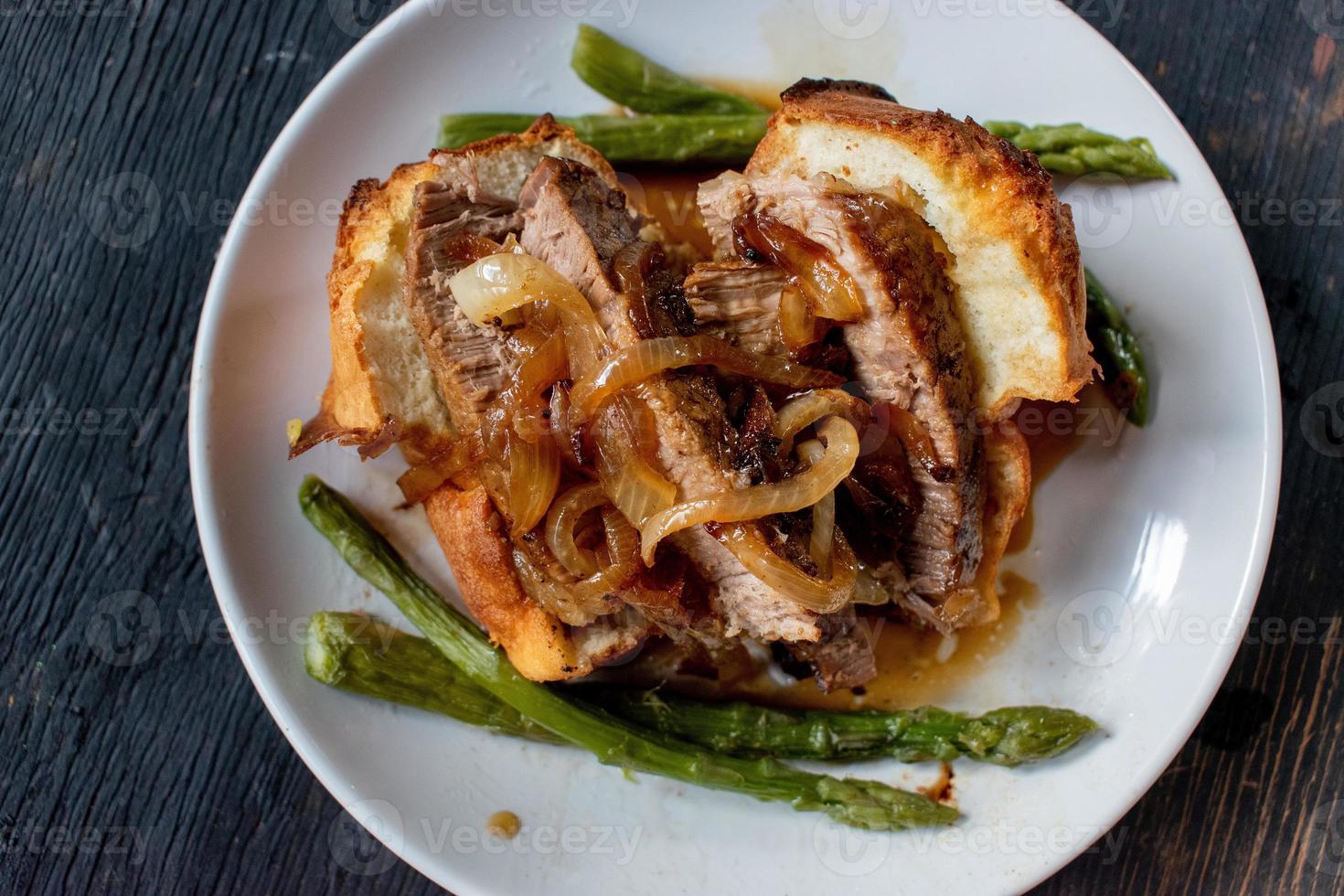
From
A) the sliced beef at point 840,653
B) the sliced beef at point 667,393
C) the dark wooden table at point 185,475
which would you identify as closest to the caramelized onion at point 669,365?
the sliced beef at point 667,393

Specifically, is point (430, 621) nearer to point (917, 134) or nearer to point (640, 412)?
point (640, 412)

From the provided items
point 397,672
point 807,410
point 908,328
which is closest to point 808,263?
point 908,328

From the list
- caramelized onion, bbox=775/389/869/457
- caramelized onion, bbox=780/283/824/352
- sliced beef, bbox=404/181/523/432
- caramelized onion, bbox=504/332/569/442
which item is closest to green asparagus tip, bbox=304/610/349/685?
sliced beef, bbox=404/181/523/432

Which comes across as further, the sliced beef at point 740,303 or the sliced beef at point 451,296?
the sliced beef at point 451,296

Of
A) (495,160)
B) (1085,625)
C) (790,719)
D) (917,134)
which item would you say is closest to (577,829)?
(790,719)

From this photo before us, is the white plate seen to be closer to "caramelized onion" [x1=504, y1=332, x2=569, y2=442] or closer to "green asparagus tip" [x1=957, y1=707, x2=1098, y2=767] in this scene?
"green asparagus tip" [x1=957, y1=707, x2=1098, y2=767]

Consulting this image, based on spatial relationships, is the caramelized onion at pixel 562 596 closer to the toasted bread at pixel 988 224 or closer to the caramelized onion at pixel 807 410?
the caramelized onion at pixel 807 410

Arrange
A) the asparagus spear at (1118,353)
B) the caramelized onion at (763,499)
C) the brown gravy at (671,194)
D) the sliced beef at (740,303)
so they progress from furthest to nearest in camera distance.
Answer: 1. the brown gravy at (671,194)
2. the asparagus spear at (1118,353)
3. the sliced beef at (740,303)
4. the caramelized onion at (763,499)
